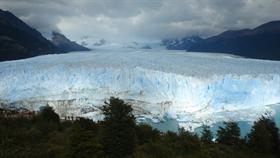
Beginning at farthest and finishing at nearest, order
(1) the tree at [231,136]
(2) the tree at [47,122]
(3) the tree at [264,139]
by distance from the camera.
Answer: (2) the tree at [47,122], (1) the tree at [231,136], (3) the tree at [264,139]

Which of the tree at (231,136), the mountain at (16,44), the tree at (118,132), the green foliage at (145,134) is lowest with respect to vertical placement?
the tree at (231,136)

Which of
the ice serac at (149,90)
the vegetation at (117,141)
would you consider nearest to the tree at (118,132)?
the vegetation at (117,141)

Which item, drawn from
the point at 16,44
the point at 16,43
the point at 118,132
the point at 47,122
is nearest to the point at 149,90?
the point at 47,122

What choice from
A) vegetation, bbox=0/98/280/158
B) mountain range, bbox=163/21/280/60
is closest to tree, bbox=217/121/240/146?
vegetation, bbox=0/98/280/158

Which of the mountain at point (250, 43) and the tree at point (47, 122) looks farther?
the mountain at point (250, 43)

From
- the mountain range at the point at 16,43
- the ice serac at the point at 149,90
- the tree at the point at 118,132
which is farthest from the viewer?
the mountain range at the point at 16,43

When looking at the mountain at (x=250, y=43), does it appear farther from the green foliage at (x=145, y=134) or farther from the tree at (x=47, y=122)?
the green foliage at (x=145, y=134)

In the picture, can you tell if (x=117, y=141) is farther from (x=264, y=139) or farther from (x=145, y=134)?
(x=264, y=139)
